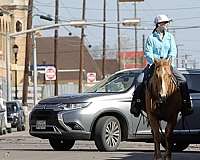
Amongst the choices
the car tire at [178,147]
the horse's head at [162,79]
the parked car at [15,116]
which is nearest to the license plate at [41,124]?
the car tire at [178,147]

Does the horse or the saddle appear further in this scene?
the saddle

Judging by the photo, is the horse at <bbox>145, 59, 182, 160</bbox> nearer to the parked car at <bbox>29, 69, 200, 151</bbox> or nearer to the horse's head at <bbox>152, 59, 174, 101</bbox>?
the horse's head at <bbox>152, 59, 174, 101</bbox>

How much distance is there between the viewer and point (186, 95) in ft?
41.1

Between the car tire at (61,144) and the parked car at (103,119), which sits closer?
the parked car at (103,119)

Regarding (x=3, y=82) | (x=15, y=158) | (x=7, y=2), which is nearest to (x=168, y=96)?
(x=15, y=158)

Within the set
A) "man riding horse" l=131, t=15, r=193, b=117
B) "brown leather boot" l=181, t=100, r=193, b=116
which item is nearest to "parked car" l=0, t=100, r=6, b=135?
"brown leather boot" l=181, t=100, r=193, b=116

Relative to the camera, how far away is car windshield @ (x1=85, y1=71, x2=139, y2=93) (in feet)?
56.2

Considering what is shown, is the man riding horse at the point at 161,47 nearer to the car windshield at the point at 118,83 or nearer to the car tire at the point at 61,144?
the car windshield at the point at 118,83

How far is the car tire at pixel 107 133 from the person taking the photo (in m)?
16.6

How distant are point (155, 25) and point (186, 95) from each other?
1.28m

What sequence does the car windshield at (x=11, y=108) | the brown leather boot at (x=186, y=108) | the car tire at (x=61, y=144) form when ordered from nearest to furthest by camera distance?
the brown leather boot at (x=186, y=108) < the car tire at (x=61, y=144) < the car windshield at (x=11, y=108)

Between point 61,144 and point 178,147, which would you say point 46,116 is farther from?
point 178,147

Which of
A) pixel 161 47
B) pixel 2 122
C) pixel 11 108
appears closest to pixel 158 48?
pixel 161 47

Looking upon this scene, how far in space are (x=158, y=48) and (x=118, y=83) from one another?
5033mm
